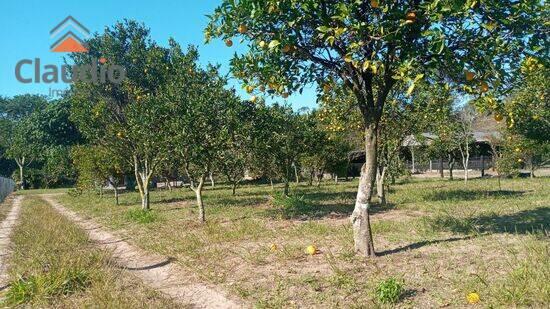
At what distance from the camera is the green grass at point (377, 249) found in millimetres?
5149

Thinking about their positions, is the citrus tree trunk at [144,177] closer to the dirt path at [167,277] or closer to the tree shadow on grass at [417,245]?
the dirt path at [167,277]

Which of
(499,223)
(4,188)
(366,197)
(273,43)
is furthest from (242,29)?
(4,188)

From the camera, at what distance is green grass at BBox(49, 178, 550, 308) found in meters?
5.15

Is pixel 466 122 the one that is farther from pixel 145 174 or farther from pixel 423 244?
pixel 423 244

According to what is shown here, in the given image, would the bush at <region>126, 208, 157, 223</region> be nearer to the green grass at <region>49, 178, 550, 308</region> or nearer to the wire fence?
the green grass at <region>49, 178, 550, 308</region>

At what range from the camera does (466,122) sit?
30531 mm

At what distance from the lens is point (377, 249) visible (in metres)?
7.67

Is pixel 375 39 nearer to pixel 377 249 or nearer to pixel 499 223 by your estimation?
pixel 377 249

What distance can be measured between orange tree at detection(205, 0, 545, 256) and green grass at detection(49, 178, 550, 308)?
1.10m

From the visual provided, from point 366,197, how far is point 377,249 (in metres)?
1.33

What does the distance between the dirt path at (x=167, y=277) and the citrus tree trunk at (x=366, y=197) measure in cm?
245

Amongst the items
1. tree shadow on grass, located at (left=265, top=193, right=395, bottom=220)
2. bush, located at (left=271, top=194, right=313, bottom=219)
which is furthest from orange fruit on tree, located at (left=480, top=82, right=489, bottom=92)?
bush, located at (left=271, top=194, right=313, bottom=219)

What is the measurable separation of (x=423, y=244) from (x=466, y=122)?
2536 centimetres

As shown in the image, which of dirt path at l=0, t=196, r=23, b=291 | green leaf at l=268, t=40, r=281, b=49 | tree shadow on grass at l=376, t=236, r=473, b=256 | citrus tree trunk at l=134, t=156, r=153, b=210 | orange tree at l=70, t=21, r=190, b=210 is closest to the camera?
green leaf at l=268, t=40, r=281, b=49
